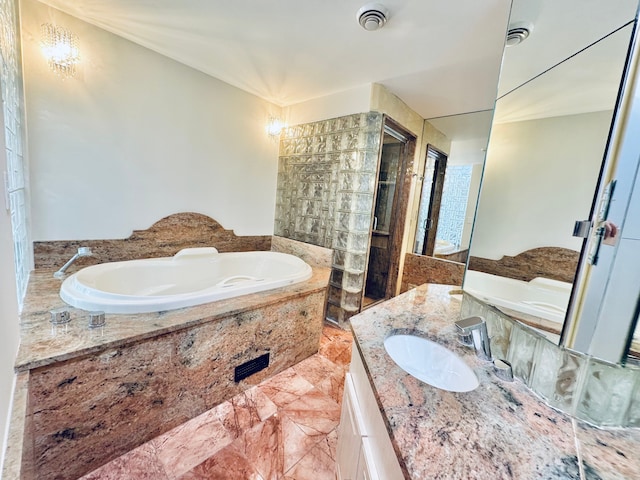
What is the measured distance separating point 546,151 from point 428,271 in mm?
2426

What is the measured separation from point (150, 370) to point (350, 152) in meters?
2.34

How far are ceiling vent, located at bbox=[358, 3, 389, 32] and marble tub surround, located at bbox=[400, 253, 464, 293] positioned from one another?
2461 mm

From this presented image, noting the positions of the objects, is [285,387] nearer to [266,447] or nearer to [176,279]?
Answer: [266,447]

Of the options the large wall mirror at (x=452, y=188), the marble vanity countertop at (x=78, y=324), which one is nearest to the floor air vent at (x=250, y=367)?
the marble vanity countertop at (x=78, y=324)

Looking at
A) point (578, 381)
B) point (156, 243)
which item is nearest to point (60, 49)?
point (156, 243)

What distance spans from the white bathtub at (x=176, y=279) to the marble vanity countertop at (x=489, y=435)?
120 centimetres

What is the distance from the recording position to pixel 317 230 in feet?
9.56

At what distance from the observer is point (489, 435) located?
587 mm

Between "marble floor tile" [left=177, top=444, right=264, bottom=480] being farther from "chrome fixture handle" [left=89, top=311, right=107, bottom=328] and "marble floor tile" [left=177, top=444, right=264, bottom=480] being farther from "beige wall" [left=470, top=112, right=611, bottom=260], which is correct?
"beige wall" [left=470, top=112, right=611, bottom=260]

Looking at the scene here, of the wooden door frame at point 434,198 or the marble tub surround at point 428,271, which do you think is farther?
the wooden door frame at point 434,198

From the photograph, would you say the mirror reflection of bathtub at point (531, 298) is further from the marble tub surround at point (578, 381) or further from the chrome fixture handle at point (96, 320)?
the chrome fixture handle at point (96, 320)

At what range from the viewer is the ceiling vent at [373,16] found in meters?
1.46

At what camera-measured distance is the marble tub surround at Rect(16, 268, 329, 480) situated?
1.02 m

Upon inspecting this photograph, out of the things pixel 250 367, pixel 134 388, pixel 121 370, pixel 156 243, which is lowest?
pixel 250 367
